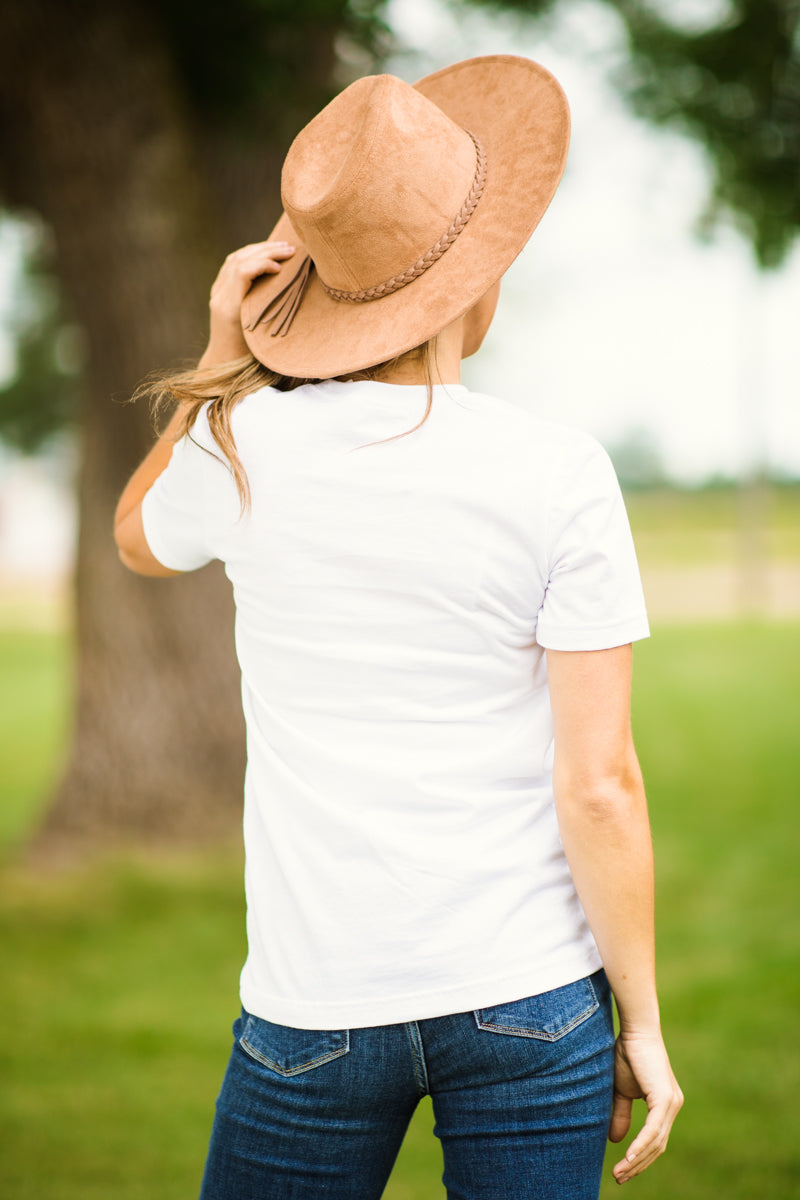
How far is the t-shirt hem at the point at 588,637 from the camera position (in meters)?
1.21

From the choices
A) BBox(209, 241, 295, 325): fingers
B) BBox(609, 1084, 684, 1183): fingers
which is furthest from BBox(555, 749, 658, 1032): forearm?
BBox(209, 241, 295, 325): fingers

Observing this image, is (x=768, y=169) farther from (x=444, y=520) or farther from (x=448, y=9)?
(x=444, y=520)

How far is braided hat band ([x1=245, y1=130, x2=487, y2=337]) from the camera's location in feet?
4.26

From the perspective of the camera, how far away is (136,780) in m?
5.51

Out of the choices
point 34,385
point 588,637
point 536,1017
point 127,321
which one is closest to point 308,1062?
point 536,1017

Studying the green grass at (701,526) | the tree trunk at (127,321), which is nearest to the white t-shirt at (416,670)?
the tree trunk at (127,321)

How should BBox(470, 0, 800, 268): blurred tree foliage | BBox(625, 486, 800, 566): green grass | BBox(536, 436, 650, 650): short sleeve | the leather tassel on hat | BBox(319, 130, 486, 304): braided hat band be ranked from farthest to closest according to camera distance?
1. BBox(625, 486, 800, 566): green grass
2. BBox(470, 0, 800, 268): blurred tree foliage
3. the leather tassel on hat
4. BBox(319, 130, 486, 304): braided hat band
5. BBox(536, 436, 650, 650): short sleeve

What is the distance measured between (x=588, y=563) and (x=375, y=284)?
1.41 ft

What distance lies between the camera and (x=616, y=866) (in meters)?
1.27

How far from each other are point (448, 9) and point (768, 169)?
1802 mm

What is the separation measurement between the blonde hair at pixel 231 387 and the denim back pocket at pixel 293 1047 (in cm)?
61

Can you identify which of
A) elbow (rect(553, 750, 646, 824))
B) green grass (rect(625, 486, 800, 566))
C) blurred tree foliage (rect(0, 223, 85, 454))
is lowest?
green grass (rect(625, 486, 800, 566))

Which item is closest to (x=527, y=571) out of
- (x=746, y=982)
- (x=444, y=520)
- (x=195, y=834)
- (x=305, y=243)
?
(x=444, y=520)

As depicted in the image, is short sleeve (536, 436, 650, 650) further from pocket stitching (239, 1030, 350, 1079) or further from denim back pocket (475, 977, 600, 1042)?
pocket stitching (239, 1030, 350, 1079)
